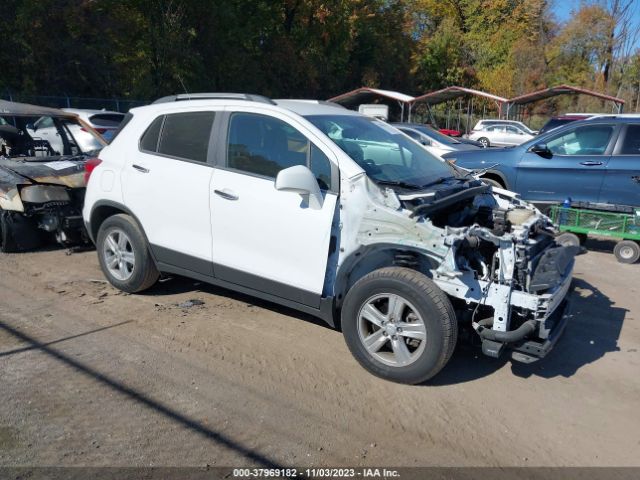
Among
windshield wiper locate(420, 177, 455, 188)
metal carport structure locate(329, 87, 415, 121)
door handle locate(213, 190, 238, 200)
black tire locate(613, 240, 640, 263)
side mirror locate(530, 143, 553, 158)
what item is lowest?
black tire locate(613, 240, 640, 263)

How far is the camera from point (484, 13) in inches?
2007

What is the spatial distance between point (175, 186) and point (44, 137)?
4.13 meters

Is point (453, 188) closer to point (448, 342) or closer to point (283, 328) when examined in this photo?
point (448, 342)

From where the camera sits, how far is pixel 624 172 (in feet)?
25.9

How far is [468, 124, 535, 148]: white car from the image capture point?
28.3 metres

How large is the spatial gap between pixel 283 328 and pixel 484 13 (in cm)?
5258

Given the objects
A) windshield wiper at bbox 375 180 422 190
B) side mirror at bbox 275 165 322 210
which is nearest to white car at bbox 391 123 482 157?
windshield wiper at bbox 375 180 422 190

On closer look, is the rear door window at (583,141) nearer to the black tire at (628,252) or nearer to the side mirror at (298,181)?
the black tire at (628,252)

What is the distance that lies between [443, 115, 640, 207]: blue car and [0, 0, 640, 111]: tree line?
17.1m

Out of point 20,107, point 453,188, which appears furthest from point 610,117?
point 20,107

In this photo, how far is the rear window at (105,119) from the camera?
17.0 meters

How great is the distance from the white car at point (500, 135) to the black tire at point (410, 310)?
25720 millimetres

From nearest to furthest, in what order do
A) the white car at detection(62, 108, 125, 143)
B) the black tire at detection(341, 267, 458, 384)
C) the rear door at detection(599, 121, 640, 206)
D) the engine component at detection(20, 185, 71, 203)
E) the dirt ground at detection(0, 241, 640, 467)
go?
the dirt ground at detection(0, 241, 640, 467) → the black tire at detection(341, 267, 458, 384) → the engine component at detection(20, 185, 71, 203) → the rear door at detection(599, 121, 640, 206) → the white car at detection(62, 108, 125, 143)

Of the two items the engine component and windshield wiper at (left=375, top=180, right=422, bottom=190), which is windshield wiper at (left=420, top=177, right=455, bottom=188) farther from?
the engine component
